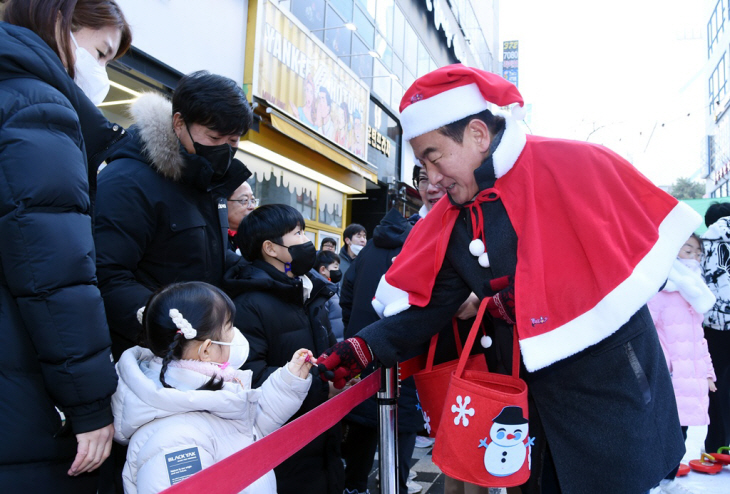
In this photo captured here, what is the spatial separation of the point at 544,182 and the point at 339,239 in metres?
10.3

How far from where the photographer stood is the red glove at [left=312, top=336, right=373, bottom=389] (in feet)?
6.07

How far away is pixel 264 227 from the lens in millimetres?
2613

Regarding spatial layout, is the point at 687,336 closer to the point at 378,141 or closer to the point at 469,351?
the point at 469,351

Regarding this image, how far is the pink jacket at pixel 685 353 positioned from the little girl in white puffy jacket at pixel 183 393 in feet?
10.5

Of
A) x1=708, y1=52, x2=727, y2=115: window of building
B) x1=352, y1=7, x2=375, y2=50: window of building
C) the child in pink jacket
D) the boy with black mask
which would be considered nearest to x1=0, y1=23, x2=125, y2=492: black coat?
the boy with black mask

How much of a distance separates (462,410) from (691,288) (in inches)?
120

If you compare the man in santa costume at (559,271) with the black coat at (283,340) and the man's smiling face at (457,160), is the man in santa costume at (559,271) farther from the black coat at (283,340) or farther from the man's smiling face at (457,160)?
the black coat at (283,340)

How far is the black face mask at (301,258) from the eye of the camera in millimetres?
2576

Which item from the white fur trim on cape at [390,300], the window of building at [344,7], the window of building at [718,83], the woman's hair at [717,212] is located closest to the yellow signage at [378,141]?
the window of building at [344,7]

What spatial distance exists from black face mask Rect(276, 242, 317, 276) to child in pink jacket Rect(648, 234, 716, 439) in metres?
2.66

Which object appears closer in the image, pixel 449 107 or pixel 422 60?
pixel 449 107

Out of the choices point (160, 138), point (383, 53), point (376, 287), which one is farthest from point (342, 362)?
point (383, 53)

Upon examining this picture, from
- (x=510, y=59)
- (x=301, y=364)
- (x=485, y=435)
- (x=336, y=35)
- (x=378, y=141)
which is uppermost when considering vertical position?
(x=510, y=59)

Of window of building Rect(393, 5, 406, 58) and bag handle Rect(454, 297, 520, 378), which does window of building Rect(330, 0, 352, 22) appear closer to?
window of building Rect(393, 5, 406, 58)
